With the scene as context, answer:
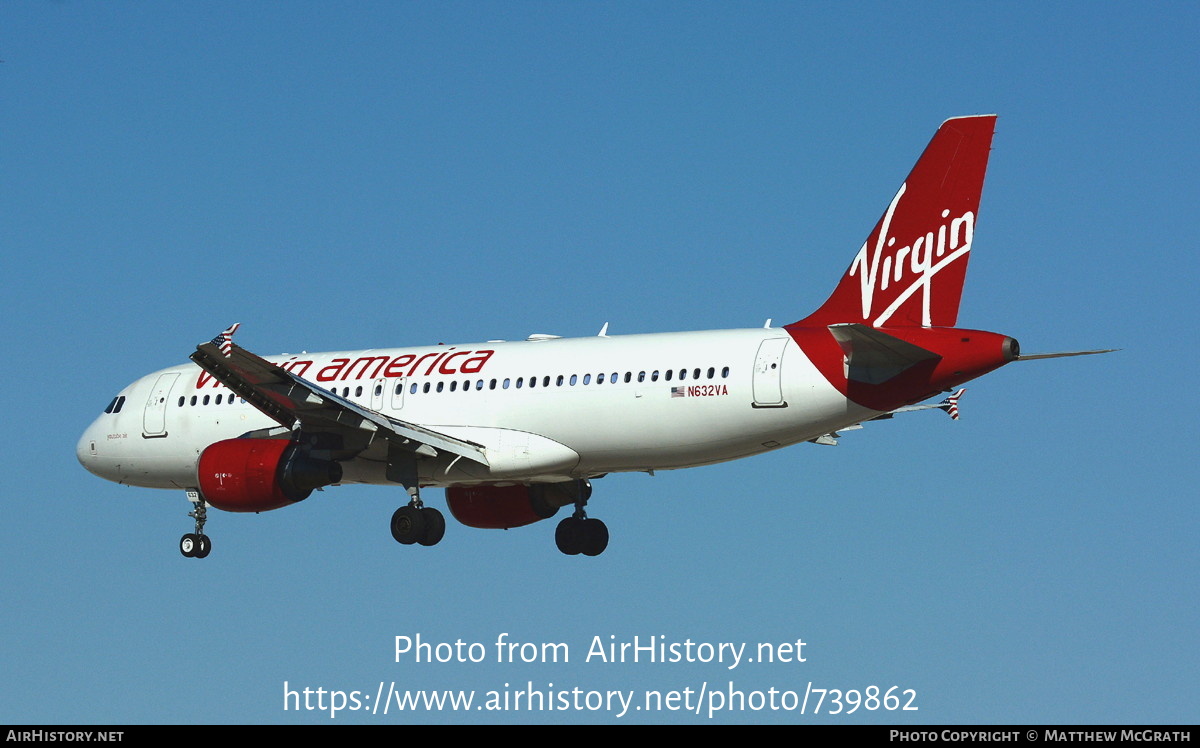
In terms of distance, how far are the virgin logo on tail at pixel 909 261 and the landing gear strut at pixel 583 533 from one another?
9.97 metres

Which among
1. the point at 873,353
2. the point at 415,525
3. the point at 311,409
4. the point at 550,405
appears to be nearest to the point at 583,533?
the point at 415,525

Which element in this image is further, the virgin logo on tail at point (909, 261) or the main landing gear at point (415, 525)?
the main landing gear at point (415, 525)

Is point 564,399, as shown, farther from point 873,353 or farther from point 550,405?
point 873,353

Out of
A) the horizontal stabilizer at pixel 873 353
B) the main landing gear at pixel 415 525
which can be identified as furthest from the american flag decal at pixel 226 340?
the horizontal stabilizer at pixel 873 353

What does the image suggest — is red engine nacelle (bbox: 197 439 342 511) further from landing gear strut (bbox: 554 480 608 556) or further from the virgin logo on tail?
the virgin logo on tail

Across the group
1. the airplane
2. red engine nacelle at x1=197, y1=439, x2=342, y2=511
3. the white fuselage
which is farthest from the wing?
red engine nacelle at x1=197, y1=439, x2=342, y2=511

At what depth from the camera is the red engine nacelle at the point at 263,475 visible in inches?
1609

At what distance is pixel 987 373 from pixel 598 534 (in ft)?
40.7

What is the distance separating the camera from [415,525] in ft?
137

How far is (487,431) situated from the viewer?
1610 inches

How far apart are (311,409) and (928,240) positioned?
1346 cm

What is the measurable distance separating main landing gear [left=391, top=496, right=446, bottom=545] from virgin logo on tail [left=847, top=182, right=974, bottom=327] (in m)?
11.1

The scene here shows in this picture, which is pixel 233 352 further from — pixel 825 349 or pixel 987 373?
pixel 987 373

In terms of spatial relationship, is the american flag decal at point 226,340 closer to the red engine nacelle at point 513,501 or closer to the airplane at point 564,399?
the airplane at point 564,399
